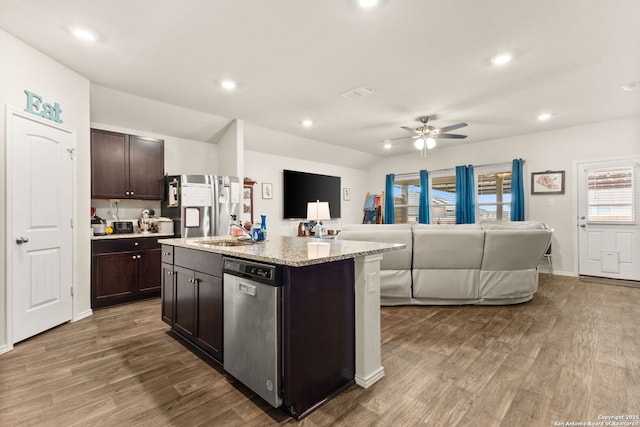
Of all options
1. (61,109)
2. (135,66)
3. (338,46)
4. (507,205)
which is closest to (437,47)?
(338,46)

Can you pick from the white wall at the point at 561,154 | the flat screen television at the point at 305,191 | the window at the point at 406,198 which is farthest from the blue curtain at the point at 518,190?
the flat screen television at the point at 305,191

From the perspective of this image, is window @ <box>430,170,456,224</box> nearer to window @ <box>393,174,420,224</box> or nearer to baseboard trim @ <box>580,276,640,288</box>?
window @ <box>393,174,420,224</box>

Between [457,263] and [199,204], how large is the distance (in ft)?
11.7

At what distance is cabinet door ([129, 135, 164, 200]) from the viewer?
426 centimetres

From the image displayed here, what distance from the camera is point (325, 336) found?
1877mm

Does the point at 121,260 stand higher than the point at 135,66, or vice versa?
the point at 135,66

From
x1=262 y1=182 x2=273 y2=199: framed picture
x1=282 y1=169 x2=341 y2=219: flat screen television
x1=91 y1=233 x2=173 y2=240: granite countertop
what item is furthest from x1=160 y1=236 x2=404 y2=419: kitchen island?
x1=282 y1=169 x2=341 y2=219: flat screen television

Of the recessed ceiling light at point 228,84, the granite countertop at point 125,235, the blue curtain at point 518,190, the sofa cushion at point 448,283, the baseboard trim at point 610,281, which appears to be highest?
the recessed ceiling light at point 228,84

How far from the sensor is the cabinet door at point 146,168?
4.26m

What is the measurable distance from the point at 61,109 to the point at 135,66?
2.96 ft

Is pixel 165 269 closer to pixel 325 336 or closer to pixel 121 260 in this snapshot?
pixel 121 260

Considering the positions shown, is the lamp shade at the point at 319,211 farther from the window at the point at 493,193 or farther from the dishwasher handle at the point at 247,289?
the window at the point at 493,193

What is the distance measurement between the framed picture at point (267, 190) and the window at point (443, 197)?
13.1 ft

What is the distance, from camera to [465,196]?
6824 mm
